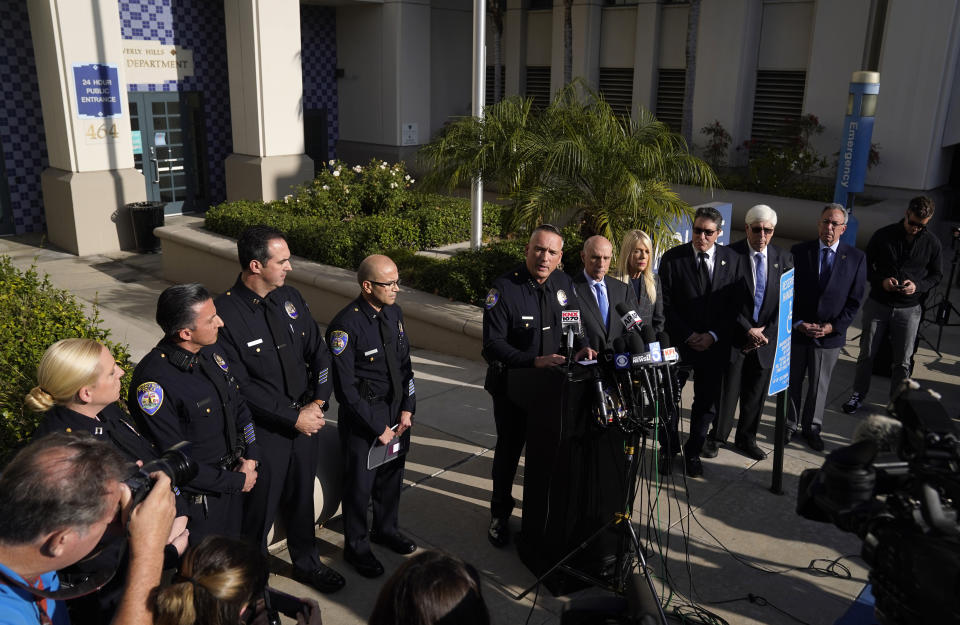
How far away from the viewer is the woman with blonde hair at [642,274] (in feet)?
17.3

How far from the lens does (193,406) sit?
340 centimetres

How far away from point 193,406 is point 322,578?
1322 mm

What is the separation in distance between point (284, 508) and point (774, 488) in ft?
10.9

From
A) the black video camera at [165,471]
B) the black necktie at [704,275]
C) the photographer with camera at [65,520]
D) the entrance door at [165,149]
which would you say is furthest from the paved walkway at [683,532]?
the entrance door at [165,149]

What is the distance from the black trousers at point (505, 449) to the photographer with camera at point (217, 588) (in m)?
2.44

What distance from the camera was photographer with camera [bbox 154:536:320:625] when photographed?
6.88ft

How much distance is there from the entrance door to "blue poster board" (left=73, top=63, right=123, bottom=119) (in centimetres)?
181

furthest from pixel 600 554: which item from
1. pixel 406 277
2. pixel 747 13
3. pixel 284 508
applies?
pixel 747 13

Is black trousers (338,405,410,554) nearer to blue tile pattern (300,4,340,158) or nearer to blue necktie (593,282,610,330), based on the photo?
blue necktie (593,282,610,330)

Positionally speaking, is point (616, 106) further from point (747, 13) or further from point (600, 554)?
point (600, 554)

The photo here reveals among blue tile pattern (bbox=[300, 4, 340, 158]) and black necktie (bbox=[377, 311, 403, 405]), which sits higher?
blue tile pattern (bbox=[300, 4, 340, 158])

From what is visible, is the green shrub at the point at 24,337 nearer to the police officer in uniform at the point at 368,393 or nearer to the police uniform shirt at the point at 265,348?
the police uniform shirt at the point at 265,348

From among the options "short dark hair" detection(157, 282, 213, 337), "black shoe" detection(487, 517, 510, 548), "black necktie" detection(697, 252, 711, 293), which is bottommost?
"black shoe" detection(487, 517, 510, 548)

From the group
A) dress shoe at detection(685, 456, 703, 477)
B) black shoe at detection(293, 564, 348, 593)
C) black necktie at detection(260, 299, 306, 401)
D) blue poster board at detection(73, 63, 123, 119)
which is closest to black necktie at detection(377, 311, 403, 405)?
black necktie at detection(260, 299, 306, 401)
